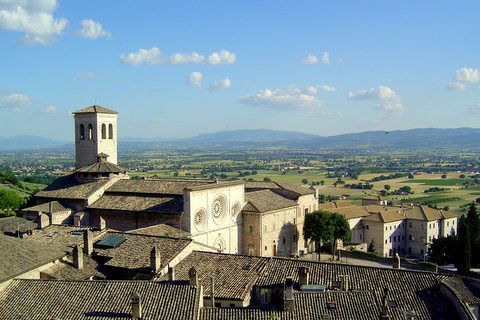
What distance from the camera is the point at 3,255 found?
27656 mm

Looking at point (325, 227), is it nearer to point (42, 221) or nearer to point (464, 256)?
point (464, 256)

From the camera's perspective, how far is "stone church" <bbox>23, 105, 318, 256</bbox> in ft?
152

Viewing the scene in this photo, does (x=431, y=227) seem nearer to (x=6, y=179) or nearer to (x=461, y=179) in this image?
(x=6, y=179)

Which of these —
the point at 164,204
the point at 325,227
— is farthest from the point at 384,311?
the point at 325,227

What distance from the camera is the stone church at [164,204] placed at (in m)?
46.3

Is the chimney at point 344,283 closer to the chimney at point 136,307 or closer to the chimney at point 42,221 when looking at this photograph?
the chimney at point 136,307

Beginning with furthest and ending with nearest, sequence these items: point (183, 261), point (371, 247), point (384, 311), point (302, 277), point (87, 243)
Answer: point (371, 247)
point (87, 243)
point (183, 261)
point (302, 277)
point (384, 311)

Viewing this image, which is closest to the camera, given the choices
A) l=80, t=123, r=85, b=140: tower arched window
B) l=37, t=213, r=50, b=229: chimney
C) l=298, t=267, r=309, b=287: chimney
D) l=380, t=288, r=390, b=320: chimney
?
l=380, t=288, r=390, b=320: chimney

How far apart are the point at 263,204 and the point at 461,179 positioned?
157 metres

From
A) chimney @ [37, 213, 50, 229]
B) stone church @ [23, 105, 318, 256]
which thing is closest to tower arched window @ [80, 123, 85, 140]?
stone church @ [23, 105, 318, 256]

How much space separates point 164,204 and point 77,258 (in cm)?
1499

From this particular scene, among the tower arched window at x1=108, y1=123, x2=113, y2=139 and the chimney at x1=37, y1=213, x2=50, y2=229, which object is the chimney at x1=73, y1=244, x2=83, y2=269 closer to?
the chimney at x1=37, y1=213, x2=50, y2=229

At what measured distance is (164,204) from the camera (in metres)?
46.5

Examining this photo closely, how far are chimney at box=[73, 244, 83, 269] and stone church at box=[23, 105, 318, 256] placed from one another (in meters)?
11.5
